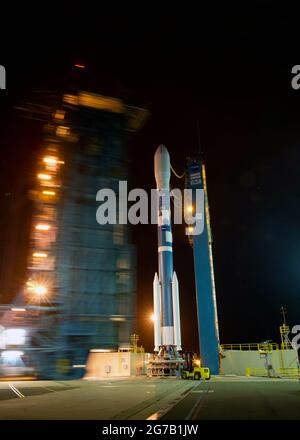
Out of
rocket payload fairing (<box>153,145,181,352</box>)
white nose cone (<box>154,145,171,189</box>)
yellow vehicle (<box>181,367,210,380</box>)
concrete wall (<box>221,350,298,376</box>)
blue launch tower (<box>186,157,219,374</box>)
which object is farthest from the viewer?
white nose cone (<box>154,145,171,189</box>)

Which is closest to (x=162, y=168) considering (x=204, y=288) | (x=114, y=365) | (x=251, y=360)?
(x=204, y=288)

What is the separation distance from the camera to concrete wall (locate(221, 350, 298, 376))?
36250 millimetres

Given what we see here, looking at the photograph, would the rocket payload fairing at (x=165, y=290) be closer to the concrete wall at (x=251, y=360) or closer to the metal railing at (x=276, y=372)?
the concrete wall at (x=251, y=360)

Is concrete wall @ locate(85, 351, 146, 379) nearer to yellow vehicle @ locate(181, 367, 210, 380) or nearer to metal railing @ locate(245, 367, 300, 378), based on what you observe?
yellow vehicle @ locate(181, 367, 210, 380)

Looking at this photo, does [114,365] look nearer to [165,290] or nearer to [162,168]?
[165,290]

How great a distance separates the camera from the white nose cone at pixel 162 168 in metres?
39.7

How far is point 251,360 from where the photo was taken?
3700cm

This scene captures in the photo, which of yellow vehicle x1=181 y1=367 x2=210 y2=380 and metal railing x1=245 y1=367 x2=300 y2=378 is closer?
yellow vehicle x1=181 y1=367 x2=210 y2=380

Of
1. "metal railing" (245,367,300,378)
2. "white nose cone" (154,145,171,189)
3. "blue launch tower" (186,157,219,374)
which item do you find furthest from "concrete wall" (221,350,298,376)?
"white nose cone" (154,145,171,189)

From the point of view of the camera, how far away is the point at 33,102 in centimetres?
2388

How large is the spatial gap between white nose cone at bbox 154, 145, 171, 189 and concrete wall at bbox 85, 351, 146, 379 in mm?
18170
